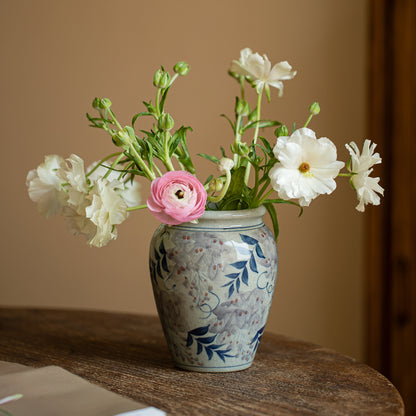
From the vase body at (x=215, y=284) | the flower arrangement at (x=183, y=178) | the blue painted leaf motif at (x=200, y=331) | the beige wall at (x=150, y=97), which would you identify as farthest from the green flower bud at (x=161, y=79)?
the beige wall at (x=150, y=97)

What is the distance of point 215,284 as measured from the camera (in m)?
0.89

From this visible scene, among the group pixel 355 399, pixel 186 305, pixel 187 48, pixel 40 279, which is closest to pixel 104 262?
pixel 40 279

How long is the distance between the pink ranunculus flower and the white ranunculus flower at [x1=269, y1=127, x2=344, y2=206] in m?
0.11

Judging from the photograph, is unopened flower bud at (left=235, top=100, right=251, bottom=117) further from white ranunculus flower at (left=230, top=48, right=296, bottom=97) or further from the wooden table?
the wooden table

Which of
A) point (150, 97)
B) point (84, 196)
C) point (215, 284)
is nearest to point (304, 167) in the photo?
point (215, 284)

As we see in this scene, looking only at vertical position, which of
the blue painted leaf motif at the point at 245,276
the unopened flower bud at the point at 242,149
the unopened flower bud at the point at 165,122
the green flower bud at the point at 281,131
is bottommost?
the blue painted leaf motif at the point at 245,276

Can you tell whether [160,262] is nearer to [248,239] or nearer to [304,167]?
[248,239]

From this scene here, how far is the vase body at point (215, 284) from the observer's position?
0.89 meters

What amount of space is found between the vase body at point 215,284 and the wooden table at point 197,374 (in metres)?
0.04

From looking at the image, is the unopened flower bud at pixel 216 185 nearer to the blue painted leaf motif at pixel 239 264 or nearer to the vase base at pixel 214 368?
the blue painted leaf motif at pixel 239 264

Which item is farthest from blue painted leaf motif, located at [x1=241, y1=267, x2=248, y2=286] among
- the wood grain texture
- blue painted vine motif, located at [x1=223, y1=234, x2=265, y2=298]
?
the wood grain texture

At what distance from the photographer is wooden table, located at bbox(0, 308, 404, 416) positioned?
0.80m

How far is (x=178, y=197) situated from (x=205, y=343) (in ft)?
0.75

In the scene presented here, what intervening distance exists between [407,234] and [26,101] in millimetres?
1455
